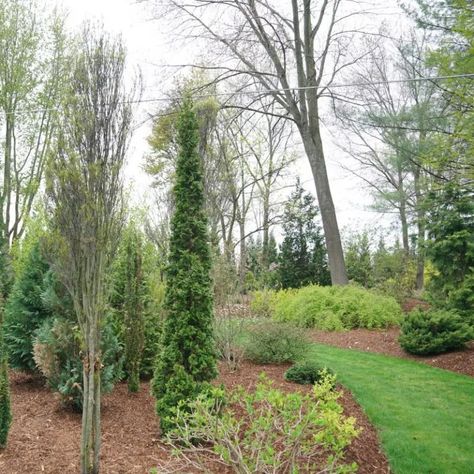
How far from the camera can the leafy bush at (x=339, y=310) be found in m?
12.1

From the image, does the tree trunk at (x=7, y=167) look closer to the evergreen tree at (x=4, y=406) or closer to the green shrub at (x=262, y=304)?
the green shrub at (x=262, y=304)

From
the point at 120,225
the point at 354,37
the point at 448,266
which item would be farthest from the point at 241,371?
the point at 354,37

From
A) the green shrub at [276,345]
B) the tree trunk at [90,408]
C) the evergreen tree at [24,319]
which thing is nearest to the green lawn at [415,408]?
the green shrub at [276,345]

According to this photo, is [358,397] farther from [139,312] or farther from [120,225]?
[120,225]

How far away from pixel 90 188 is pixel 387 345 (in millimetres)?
8204

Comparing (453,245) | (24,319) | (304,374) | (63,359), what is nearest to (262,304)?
(453,245)

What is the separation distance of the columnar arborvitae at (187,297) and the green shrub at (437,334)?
220 inches

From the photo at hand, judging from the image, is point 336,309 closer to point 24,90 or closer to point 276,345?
point 276,345

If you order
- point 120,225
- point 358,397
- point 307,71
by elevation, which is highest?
point 307,71

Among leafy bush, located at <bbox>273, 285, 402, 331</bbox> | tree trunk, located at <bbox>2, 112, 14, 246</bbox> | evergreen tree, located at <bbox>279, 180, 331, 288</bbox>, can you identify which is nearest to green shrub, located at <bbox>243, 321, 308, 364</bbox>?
leafy bush, located at <bbox>273, 285, 402, 331</bbox>

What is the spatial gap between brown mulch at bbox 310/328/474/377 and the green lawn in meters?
0.39

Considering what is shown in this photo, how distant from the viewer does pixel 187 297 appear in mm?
4820

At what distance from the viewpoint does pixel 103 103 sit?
3709 mm

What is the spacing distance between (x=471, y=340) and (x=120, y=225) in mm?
8081
